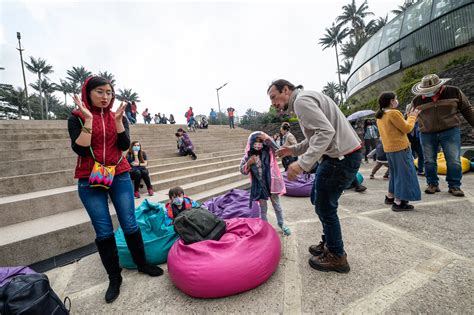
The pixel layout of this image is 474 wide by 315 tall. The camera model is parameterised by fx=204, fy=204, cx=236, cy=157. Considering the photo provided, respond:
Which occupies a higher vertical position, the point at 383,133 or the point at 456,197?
the point at 383,133

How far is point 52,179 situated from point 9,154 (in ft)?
4.72

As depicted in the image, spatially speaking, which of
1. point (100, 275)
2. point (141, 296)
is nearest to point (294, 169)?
point (141, 296)

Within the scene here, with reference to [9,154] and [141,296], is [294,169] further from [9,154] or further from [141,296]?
[9,154]

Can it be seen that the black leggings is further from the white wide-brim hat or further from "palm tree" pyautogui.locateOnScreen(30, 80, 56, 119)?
"palm tree" pyautogui.locateOnScreen(30, 80, 56, 119)

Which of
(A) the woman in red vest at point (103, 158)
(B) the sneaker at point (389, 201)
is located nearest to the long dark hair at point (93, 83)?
(A) the woman in red vest at point (103, 158)

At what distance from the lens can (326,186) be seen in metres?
1.82

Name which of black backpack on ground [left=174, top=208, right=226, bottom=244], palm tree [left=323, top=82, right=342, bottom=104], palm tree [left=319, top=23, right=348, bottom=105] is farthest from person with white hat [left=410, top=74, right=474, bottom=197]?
palm tree [left=323, top=82, right=342, bottom=104]

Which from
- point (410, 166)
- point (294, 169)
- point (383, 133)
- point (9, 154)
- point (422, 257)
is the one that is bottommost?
point (422, 257)

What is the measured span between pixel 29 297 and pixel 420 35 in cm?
1786

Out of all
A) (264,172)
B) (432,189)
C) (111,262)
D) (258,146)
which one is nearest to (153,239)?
(111,262)

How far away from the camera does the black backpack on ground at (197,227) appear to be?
2.11 m

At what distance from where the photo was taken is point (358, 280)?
5.73 feet

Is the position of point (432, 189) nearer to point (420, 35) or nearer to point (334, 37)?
point (420, 35)

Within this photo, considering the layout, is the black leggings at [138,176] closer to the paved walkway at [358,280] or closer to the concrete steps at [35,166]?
the concrete steps at [35,166]
